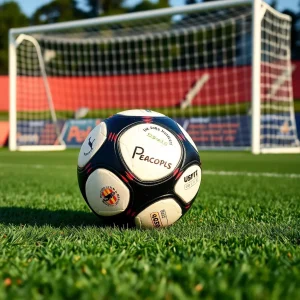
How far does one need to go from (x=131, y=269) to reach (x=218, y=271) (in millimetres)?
296

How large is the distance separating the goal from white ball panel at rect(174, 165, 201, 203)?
7724 millimetres

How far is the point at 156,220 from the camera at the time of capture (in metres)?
2.58

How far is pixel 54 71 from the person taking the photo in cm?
2958

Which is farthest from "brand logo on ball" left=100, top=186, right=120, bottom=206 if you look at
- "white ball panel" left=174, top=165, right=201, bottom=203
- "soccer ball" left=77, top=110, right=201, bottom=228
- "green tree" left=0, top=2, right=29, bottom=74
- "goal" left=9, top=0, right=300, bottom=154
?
"green tree" left=0, top=2, right=29, bottom=74

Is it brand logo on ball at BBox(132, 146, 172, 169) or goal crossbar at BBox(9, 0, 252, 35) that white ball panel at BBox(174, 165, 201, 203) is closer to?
brand logo on ball at BBox(132, 146, 172, 169)

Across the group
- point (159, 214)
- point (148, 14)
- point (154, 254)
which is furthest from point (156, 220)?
point (148, 14)

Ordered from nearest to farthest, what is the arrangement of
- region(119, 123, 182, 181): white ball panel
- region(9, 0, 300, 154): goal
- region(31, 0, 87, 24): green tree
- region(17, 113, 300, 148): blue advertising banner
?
region(119, 123, 182, 181): white ball panel → region(9, 0, 300, 154): goal → region(17, 113, 300, 148): blue advertising banner → region(31, 0, 87, 24): green tree

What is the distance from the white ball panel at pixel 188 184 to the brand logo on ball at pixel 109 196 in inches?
12.6

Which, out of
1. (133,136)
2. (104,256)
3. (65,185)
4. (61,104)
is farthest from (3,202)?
(61,104)

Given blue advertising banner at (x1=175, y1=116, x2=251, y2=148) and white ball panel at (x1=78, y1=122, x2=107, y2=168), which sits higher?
white ball panel at (x1=78, y1=122, x2=107, y2=168)

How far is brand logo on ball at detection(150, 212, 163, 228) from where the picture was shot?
2553mm

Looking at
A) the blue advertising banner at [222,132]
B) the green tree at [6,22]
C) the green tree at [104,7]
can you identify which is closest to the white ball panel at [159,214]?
the blue advertising banner at [222,132]

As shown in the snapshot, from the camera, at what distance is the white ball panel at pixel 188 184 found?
258cm

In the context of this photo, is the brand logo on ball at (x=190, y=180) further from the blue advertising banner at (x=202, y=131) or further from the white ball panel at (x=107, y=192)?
the blue advertising banner at (x=202, y=131)
